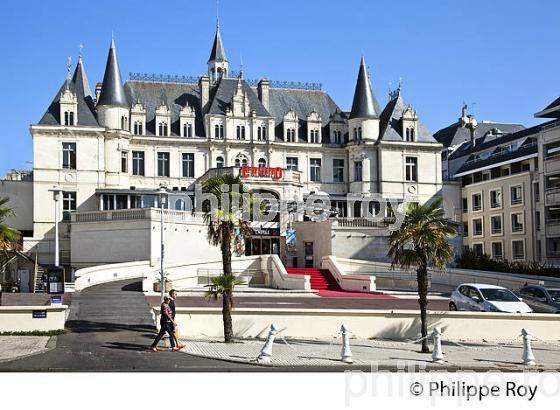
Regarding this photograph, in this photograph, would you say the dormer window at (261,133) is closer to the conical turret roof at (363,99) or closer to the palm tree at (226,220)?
the conical turret roof at (363,99)

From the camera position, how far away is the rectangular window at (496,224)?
66.5 meters

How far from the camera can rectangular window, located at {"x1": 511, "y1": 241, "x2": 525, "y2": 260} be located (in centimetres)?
6272

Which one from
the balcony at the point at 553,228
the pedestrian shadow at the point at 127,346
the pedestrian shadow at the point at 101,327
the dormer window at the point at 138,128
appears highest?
the dormer window at the point at 138,128

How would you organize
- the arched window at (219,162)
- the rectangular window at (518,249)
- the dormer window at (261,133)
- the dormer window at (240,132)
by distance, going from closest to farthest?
the rectangular window at (518,249) → the arched window at (219,162) → the dormer window at (240,132) → the dormer window at (261,133)

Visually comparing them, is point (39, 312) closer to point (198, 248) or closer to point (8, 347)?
point (8, 347)

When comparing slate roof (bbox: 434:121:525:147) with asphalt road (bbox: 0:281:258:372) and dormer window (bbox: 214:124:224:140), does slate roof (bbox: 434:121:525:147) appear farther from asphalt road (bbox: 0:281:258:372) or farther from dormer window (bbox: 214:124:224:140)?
asphalt road (bbox: 0:281:258:372)

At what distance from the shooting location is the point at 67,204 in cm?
5978

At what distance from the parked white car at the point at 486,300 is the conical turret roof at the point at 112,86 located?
128 feet

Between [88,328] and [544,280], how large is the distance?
27.8m

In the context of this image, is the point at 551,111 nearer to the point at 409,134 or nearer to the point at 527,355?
the point at 409,134

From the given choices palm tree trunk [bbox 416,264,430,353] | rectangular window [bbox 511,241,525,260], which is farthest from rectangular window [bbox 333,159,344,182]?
palm tree trunk [bbox 416,264,430,353]

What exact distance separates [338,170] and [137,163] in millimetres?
18853

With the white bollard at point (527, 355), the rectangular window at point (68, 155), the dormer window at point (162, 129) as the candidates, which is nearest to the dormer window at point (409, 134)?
the dormer window at point (162, 129)

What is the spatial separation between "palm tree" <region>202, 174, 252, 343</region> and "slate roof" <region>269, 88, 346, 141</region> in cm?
4502
